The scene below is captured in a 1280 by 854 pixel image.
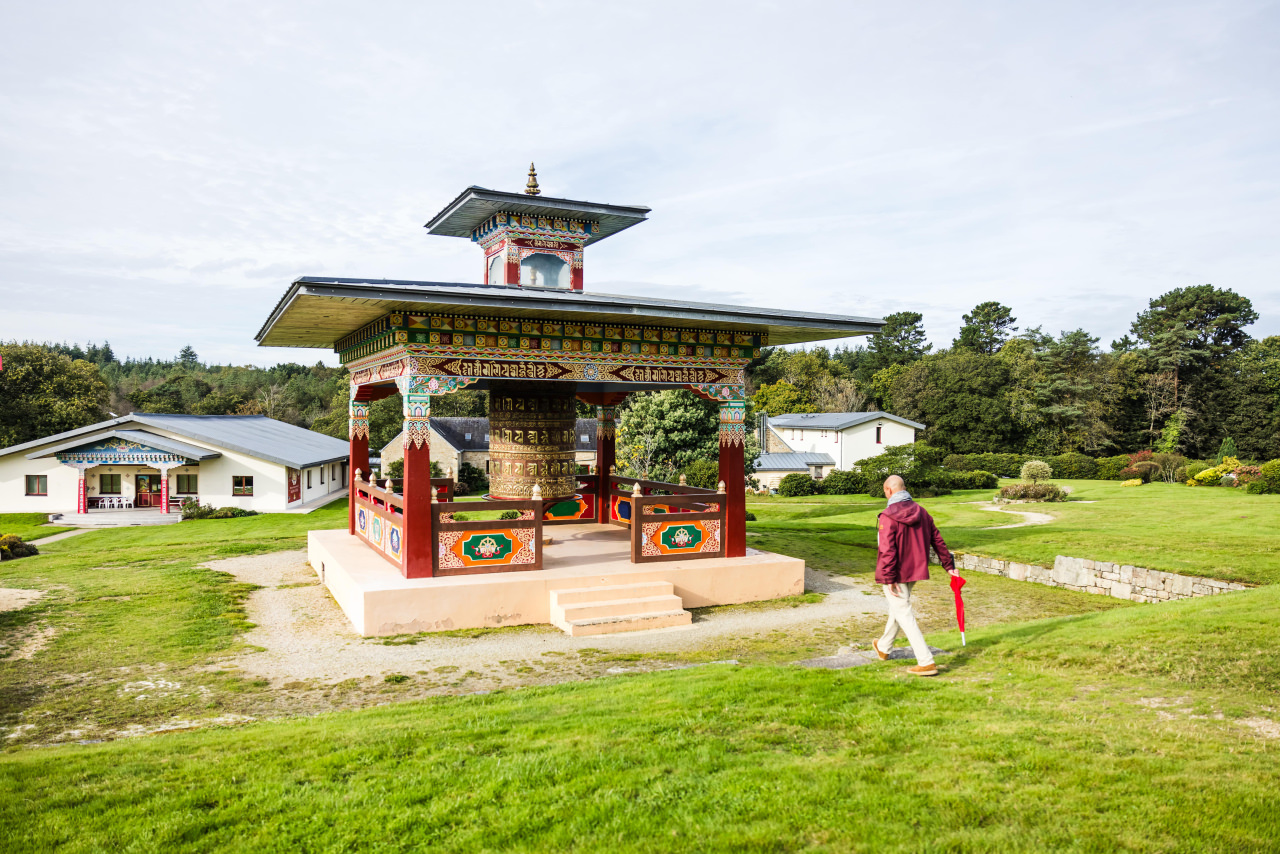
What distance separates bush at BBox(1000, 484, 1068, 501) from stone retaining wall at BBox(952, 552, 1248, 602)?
17786 mm

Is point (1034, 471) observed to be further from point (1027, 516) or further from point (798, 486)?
point (798, 486)

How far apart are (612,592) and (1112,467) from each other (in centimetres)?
4208

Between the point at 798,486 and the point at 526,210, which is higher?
the point at 526,210

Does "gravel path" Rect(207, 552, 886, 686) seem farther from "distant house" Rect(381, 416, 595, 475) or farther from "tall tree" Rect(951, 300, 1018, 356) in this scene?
"tall tree" Rect(951, 300, 1018, 356)

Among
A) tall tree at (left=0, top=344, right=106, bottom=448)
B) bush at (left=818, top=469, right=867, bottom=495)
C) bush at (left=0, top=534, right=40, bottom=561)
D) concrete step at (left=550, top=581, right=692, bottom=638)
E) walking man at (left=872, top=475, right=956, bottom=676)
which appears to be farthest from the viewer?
bush at (left=818, top=469, right=867, bottom=495)

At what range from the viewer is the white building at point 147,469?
105ft

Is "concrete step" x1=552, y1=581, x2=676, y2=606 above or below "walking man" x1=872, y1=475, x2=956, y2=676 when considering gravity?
below

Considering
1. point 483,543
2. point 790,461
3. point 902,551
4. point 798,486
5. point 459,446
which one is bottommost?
point 798,486

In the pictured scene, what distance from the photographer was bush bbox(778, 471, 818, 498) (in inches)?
1692

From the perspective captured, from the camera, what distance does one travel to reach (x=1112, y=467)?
43.2 m

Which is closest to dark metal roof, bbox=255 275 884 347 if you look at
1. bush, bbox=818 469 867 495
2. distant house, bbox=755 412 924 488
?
bush, bbox=818 469 867 495

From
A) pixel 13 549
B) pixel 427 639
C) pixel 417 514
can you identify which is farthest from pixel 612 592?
pixel 13 549

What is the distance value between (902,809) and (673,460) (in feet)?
100.0

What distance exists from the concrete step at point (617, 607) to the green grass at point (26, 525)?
23.8m
